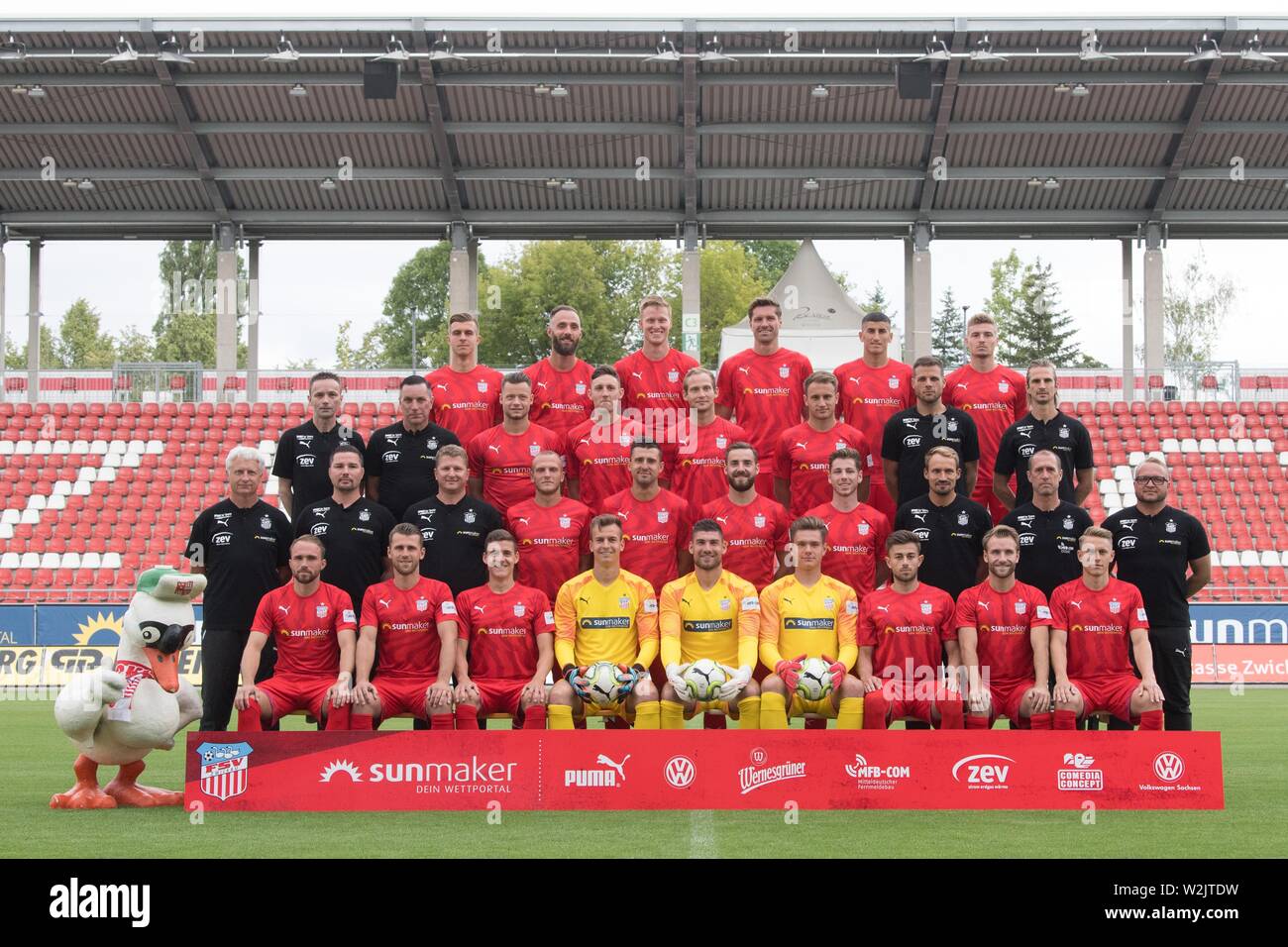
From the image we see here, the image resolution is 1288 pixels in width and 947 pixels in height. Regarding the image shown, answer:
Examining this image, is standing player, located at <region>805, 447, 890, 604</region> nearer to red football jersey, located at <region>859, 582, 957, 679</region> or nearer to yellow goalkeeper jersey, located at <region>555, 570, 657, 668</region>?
red football jersey, located at <region>859, 582, 957, 679</region>

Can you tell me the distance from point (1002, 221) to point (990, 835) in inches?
772

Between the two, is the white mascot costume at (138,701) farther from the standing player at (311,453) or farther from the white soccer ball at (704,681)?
the white soccer ball at (704,681)

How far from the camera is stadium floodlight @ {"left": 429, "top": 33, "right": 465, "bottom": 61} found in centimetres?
2145

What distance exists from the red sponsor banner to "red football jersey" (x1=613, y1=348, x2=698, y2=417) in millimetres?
3331

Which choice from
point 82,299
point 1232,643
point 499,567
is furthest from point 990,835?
point 82,299

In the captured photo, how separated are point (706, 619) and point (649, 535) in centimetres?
87

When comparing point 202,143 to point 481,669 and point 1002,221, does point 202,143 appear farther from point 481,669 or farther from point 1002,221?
point 481,669

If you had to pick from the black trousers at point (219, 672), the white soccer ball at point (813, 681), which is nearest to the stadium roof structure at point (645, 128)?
the black trousers at point (219, 672)

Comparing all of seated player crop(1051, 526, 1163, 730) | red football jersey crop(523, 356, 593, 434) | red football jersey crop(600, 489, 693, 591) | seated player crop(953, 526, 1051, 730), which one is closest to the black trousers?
red football jersey crop(600, 489, 693, 591)

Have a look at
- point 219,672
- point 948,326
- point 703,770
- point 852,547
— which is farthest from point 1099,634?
point 948,326

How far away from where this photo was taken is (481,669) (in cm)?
900

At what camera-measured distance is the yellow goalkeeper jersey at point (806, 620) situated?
875 cm

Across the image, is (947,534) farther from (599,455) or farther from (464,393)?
(464,393)

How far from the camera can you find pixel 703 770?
7.80 meters
